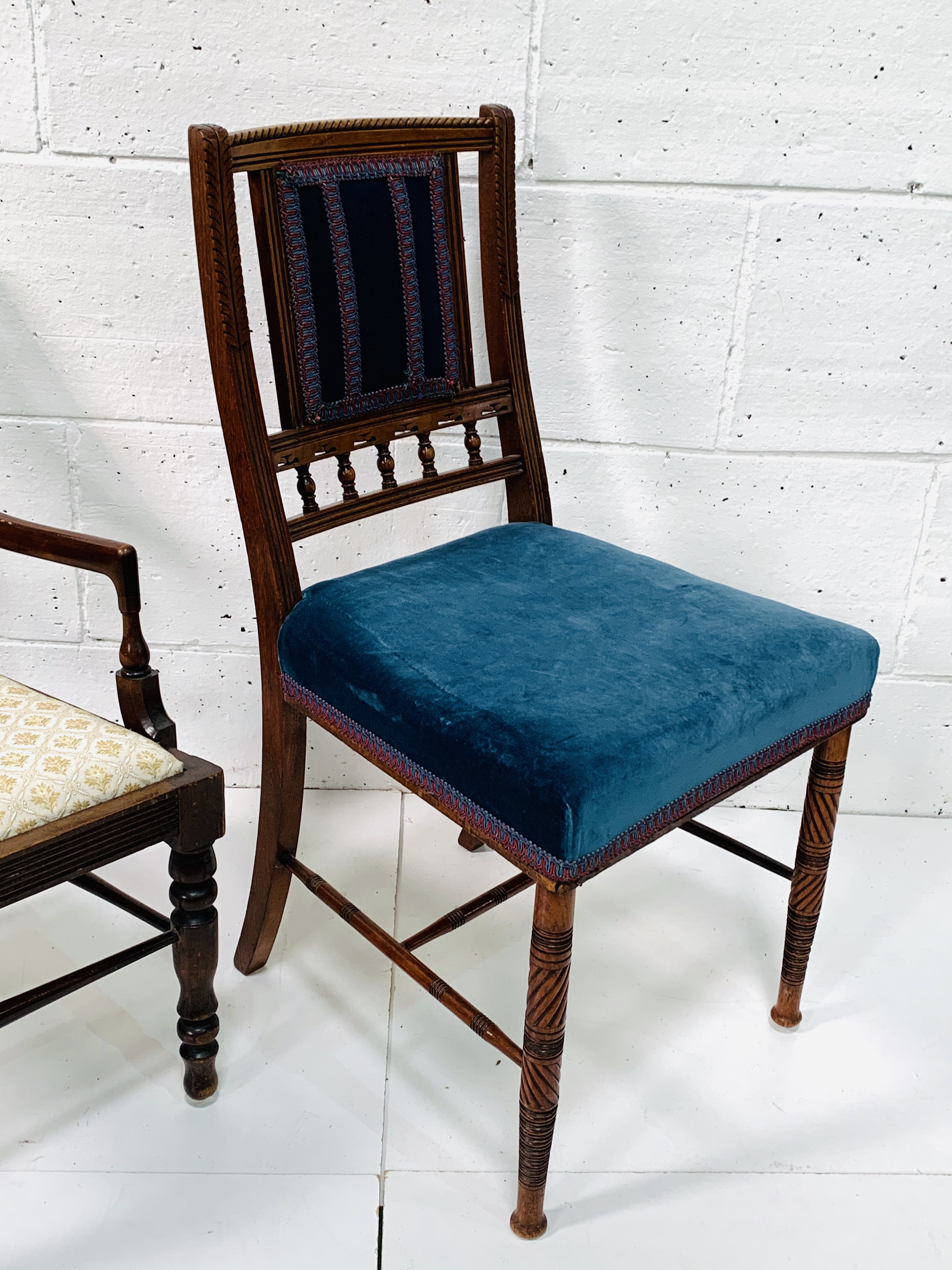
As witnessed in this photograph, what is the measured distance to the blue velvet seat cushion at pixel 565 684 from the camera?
3.57ft

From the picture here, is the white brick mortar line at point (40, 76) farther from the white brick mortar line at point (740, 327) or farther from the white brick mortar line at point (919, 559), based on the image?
the white brick mortar line at point (919, 559)

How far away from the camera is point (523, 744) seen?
1.08 m

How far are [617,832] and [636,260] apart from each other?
100 cm

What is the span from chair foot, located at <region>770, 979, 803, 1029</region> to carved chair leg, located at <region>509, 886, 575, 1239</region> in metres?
0.45

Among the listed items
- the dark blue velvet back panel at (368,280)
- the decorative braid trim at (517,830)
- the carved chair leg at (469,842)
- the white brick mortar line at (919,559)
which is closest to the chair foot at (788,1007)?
the decorative braid trim at (517,830)

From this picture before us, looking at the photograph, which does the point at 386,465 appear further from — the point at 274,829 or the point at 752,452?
the point at 752,452

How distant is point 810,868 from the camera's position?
1.51m

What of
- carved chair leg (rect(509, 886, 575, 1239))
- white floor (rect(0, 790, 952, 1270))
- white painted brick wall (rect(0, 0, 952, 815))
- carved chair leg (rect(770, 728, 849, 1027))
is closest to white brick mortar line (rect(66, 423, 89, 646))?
white painted brick wall (rect(0, 0, 952, 815))

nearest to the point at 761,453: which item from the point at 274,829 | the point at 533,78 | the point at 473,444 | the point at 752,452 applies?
the point at 752,452

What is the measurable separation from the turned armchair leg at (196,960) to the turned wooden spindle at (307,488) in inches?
17.3

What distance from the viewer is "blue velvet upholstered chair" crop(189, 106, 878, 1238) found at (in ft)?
3.70

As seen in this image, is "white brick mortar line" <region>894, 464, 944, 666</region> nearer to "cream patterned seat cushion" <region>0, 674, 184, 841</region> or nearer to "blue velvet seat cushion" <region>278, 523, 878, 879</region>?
"blue velvet seat cushion" <region>278, 523, 878, 879</region>

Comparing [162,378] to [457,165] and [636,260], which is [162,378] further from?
[636,260]

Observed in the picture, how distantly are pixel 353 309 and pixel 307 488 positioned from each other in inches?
8.9
